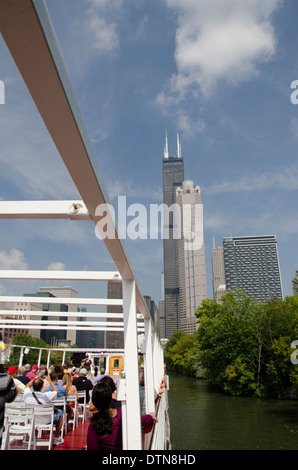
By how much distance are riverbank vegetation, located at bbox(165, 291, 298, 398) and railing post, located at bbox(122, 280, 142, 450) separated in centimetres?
2240

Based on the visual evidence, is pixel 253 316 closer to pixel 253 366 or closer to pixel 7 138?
pixel 253 366

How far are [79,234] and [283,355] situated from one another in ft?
81.0

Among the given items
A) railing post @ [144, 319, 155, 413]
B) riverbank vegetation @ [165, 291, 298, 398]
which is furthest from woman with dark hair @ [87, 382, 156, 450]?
riverbank vegetation @ [165, 291, 298, 398]

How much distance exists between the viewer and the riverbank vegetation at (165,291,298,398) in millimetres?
26422

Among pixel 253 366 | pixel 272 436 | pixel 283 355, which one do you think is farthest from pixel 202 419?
pixel 253 366

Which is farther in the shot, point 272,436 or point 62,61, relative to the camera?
point 272,436

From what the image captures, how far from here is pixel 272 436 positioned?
52.2 ft

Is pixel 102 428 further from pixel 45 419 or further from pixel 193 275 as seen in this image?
pixel 193 275

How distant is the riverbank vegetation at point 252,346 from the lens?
26.4m

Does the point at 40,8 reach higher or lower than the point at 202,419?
higher

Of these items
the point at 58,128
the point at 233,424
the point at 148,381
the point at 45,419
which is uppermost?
the point at 58,128

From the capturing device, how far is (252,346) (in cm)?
3086

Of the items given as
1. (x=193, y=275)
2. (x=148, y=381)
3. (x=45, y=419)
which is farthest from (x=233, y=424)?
(x=193, y=275)

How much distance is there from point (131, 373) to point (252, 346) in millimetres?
29855
